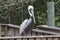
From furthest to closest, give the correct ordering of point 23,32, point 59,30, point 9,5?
point 9,5
point 23,32
point 59,30

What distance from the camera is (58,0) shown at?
10.5 metres

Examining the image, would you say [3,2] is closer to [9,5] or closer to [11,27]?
[9,5]

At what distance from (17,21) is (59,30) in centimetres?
609

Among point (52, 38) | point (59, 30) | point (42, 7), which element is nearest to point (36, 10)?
point (42, 7)

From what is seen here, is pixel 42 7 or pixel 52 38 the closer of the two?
pixel 52 38

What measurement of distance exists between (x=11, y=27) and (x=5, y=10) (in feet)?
15.6

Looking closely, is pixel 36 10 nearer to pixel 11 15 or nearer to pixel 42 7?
pixel 42 7

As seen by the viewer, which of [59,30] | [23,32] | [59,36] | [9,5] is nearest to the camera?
[59,36]

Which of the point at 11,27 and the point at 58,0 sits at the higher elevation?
the point at 58,0

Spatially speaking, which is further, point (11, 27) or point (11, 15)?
point (11, 15)

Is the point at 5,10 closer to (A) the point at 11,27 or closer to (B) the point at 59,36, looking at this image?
(A) the point at 11,27

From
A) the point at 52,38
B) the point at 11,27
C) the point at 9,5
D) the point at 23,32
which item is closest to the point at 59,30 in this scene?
the point at 52,38

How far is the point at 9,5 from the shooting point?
393 inches

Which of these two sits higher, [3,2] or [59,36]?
[3,2]
